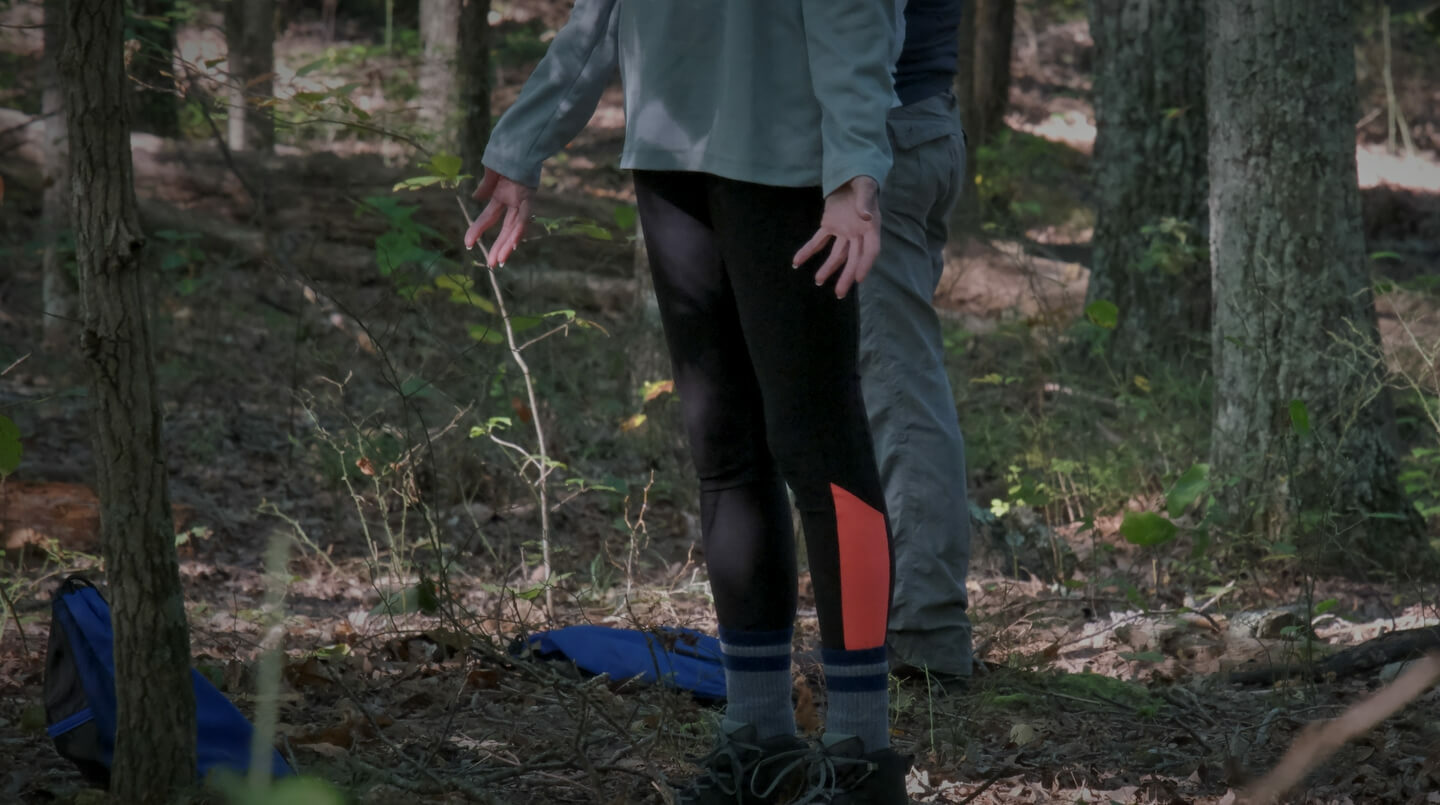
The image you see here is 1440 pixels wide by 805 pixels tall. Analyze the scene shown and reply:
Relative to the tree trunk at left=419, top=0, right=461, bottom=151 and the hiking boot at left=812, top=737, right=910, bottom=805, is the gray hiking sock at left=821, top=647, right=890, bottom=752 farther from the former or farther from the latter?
the tree trunk at left=419, top=0, right=461, bottom=151

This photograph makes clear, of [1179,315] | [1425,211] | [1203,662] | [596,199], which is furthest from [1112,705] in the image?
[1425,211]

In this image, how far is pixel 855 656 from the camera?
1.99 metres

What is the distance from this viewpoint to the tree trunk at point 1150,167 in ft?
20.6

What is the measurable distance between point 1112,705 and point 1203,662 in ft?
1.99

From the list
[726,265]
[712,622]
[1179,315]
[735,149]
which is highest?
[735,149]

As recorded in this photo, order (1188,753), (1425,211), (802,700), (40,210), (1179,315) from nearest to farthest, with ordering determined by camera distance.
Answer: (1188,753) < (802,700) < (1179,315) < (40,210) < (1425,211)

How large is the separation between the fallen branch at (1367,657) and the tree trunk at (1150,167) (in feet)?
10.9

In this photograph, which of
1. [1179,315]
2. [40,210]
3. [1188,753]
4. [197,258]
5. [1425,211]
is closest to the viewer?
[1188,753]

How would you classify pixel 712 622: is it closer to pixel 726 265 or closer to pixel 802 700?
pixel 802 700

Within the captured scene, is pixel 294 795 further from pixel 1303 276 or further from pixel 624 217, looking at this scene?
pixel 624 217

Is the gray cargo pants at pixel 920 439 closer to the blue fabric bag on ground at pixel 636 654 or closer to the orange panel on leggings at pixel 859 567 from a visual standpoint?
the blue fabric bag on ground at pixel 636 654

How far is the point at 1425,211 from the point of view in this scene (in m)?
11.6

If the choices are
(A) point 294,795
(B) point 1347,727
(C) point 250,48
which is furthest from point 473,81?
(A) point 294,795

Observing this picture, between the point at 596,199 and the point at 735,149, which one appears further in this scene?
the point at 596,199
